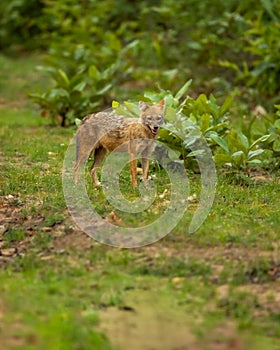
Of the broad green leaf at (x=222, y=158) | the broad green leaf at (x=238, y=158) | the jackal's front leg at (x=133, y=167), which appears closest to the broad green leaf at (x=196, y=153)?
the broad green leaf at (x=222, y=158)

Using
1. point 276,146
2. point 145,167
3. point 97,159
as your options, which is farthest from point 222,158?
point 97,159

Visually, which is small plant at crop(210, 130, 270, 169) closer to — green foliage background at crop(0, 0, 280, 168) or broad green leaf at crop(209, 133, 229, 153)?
broad green leaf at crop(209, 133, 229, 153)

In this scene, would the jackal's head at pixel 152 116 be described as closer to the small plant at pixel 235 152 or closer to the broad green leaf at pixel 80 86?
the small plant at pixel 235 152

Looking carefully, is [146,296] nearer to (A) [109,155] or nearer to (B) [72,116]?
(A) [109,155]

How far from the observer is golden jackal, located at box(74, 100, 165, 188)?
349 inches

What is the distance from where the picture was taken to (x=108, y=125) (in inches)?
357

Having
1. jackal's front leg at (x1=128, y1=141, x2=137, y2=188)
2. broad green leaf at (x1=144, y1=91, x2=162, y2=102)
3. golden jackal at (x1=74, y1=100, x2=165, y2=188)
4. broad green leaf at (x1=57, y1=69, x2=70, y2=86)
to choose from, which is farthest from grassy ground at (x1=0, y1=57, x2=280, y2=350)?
broad green leaf at (x1=57, y1=69, x2=70, y2=86)

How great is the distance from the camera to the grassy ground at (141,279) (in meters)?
5.91

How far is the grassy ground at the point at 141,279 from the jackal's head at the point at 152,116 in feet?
2.18

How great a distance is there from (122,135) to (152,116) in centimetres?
38

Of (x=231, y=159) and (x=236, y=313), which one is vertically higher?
(x=231, y=159)

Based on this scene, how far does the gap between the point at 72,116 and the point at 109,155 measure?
133 inches

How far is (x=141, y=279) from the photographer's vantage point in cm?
683

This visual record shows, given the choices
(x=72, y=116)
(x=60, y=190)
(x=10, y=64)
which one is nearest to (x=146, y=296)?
(x=60, y=190)
